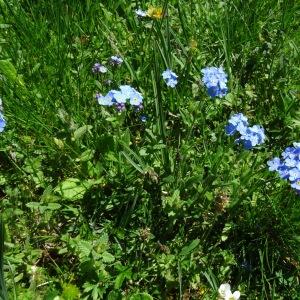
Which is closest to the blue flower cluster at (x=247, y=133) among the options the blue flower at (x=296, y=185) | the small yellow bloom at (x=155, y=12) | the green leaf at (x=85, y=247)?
the blue flower at (x=296, y=185)

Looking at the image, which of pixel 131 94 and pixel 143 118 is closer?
pixel 131 94

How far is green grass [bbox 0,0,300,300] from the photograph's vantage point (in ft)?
6.59

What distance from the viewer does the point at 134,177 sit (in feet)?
7.22

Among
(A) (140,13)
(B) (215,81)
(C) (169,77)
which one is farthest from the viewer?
(A) (140,13)

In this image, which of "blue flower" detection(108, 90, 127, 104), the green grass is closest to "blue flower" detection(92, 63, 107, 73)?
the green grass

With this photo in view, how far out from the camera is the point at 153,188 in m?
2.19

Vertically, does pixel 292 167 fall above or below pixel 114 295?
above

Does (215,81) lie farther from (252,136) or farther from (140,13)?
(140,13)

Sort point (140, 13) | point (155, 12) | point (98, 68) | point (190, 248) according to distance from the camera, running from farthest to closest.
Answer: point (140, 13)
point (155, 12)
point (98, 68)
point (190, 248)

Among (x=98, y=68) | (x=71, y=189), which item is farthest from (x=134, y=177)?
(x=98, y=68)

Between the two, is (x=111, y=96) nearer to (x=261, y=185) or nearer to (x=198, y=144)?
(x=198, y=144)

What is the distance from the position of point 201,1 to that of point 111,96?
127 cm

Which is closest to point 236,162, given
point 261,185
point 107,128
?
point 261,185

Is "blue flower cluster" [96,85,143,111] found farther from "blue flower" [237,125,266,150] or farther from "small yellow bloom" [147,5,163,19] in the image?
"small yellow bloom" [147,5,163,19]
